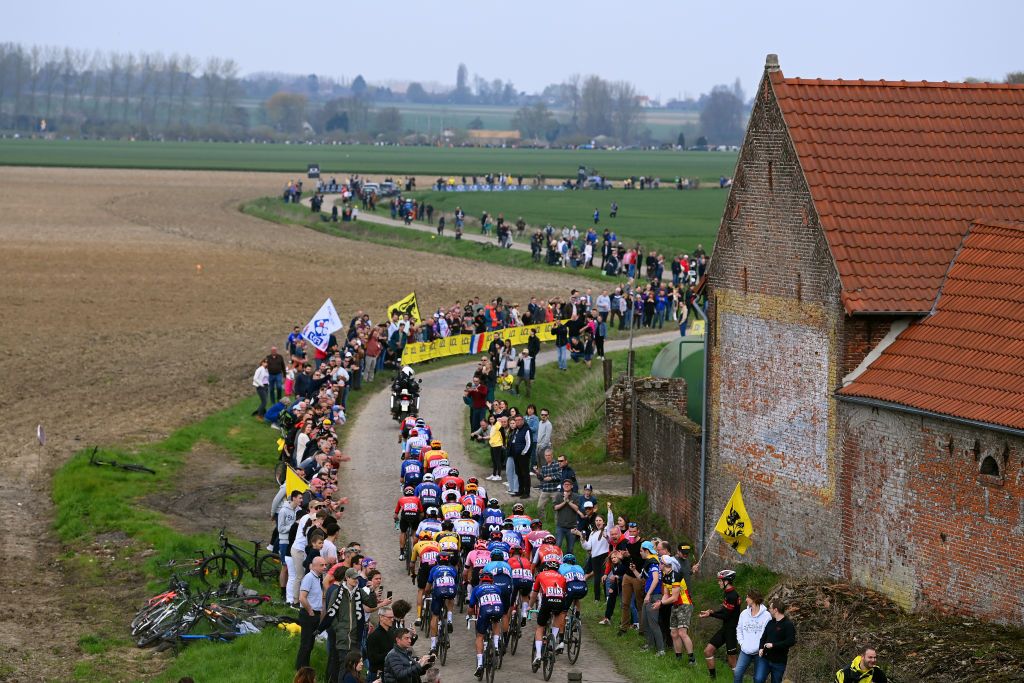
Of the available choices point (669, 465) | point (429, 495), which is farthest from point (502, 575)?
point (669, 465)

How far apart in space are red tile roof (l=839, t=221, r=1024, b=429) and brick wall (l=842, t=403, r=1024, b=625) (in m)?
0.31

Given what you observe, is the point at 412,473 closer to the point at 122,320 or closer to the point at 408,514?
the point at 408,514

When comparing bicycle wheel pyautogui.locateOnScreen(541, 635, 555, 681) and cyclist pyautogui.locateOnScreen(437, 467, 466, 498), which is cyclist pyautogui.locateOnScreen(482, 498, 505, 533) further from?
bicycle wheel pyautogui.locateOnScreen(541, 635, 555, 681)

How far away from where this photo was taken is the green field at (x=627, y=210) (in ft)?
271

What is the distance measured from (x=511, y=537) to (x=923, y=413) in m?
5.62

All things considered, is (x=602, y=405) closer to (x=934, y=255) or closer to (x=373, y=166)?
(x=934, y=255)

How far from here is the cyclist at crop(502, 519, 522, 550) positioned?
21844mm

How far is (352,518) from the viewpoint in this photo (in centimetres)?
2866

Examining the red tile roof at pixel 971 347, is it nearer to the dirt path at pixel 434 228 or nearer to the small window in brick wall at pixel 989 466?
the small window in brick wall at pixel 989 466

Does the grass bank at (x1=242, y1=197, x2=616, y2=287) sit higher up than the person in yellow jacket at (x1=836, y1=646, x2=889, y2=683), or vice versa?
the grass bank at (x1=242, y1=197, x2=616, y2=287)

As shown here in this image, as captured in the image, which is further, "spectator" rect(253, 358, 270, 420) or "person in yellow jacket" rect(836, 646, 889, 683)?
"spectator" rect(253, 358, 270, 420)

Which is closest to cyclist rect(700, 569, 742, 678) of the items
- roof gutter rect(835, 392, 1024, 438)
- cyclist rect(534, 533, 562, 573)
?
cyclist rect(534, 533, 562, 573)

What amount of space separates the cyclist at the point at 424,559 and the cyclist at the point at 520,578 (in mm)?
1080

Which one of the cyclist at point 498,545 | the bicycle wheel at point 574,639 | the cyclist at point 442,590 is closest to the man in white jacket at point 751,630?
the bicycle wheel at point 574,639
